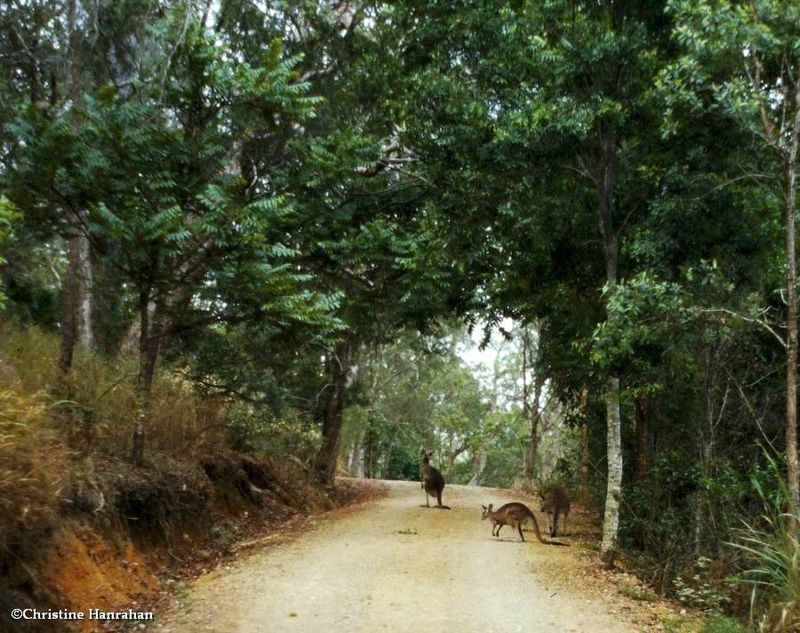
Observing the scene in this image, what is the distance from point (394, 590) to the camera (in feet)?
27.6

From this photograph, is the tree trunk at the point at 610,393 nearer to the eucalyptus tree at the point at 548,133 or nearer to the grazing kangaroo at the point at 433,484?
the eucalyptus tree at the point at 548,133

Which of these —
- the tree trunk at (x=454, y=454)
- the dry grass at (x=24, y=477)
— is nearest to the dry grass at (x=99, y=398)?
the dry grass at (x=24, y=477)

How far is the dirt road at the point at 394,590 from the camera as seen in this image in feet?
23.8

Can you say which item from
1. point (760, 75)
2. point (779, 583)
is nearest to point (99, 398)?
point (779, 583)

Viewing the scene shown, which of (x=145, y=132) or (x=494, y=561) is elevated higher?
(x=145, y=132)

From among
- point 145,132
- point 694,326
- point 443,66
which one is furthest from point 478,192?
point 145,132

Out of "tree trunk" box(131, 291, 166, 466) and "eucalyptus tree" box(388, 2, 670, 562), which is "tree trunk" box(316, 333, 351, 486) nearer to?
"eucalyptus tree" box(388, 2, 670, 562)

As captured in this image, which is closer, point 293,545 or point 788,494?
point 788,494

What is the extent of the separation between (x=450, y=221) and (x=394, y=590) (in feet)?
22.4

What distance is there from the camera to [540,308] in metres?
12.8

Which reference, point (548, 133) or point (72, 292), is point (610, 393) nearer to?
point (548, 133)

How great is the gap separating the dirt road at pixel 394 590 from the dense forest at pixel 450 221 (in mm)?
1574

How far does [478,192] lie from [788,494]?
6761 millimetres

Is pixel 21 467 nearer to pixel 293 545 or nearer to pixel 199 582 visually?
pixel 199 582
